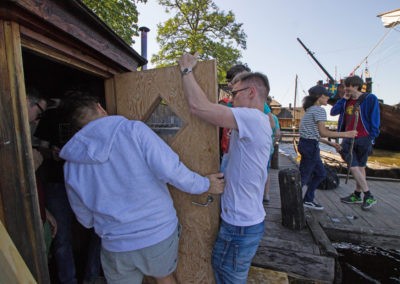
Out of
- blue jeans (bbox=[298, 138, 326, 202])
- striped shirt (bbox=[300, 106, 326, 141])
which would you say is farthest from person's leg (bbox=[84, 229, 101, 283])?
striped shirt (bbox=[300, 106, 326, 141])

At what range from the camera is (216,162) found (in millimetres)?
2006

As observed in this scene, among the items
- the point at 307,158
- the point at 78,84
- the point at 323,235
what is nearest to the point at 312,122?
the point at 307,158

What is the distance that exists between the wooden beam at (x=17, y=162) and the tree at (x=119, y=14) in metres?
6.96

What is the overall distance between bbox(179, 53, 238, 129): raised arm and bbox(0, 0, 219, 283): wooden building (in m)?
0.14

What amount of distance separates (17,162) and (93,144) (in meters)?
0.52

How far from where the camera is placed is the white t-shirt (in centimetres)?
163

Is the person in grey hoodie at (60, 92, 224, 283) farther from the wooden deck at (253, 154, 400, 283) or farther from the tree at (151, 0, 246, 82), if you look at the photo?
the tree at (151, 0, 246, 82)

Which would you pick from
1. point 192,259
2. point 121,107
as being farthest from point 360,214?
point 121,107

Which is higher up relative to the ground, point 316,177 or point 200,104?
point 200,104

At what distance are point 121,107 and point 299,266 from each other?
2.71 m

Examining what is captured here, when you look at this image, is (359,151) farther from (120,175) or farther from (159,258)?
(120,175)

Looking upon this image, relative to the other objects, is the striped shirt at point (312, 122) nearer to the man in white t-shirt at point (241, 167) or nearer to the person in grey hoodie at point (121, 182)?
the man in white t-shirt at point (241, 167)

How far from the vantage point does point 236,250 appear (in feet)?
5.70

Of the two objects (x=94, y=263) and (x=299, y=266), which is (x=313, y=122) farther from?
(x=94, y=263)
